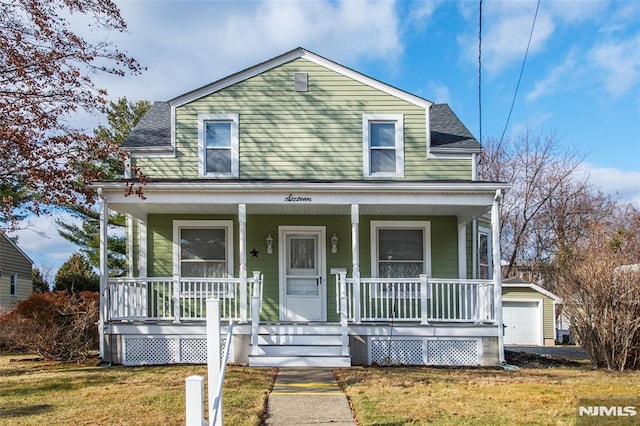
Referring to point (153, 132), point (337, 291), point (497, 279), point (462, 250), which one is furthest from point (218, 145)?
point (497, 279)

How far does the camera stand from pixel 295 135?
13445mm

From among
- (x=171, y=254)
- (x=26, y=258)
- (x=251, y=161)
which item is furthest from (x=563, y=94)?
(x=26, y=258)

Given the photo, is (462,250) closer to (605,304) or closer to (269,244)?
(605,304)

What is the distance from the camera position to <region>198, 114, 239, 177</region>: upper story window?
1325 cm

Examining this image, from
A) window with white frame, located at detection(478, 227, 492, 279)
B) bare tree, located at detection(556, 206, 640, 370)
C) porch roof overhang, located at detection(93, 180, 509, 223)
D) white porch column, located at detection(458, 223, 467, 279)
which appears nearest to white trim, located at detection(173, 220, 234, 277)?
porch roof overhang, located at detection(93, 180, 509, 223)

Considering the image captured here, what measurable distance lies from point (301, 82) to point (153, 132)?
3770 millimetres

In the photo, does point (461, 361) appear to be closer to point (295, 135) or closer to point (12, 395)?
point (295, 135)

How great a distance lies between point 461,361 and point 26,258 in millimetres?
29434

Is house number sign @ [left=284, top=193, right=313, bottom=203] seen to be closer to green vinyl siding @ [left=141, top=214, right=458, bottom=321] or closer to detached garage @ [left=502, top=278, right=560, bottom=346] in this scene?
green vinyl siding @ [left=141, top=214, right=458, bottom=321]

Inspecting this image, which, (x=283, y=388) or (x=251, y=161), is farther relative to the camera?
(x=251, y=161)

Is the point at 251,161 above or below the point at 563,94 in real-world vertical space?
below

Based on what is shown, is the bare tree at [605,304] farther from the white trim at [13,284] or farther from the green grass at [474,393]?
the white trim at [13,284]

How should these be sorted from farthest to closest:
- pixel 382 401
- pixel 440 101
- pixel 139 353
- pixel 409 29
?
pixel 440 101 → pixel 409 29 → pixel 139 353 → pixel 382 401

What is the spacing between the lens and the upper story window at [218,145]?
13250 millimetres
